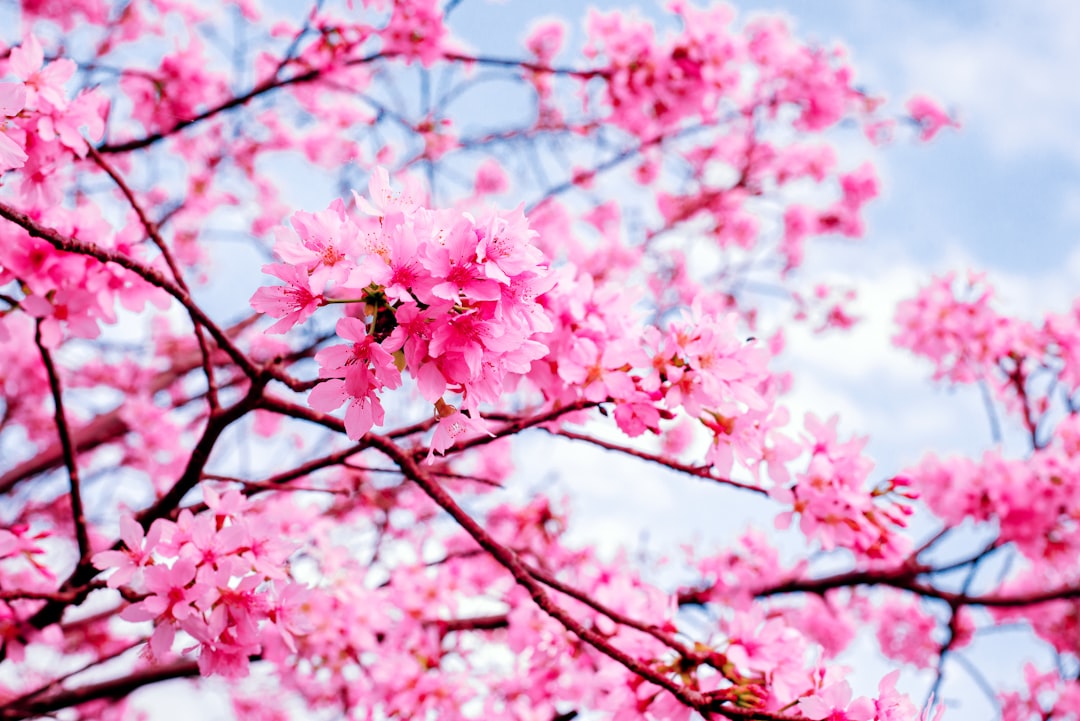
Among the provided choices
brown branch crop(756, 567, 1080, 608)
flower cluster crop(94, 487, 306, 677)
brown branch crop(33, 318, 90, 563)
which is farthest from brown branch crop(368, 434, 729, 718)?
brown branch crop(756, 567, 1080, 608)

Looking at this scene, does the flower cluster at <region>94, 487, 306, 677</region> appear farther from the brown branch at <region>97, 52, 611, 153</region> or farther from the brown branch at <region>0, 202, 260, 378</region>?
the brown branch at <region>97, 52, 611, 153</region>

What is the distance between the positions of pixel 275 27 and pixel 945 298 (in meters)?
4.68

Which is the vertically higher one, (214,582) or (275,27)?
(275,27)

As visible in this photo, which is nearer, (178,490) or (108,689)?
(178,490)

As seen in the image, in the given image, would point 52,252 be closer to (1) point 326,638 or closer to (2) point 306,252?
(2) point 306,252

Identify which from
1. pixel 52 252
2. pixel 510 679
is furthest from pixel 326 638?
pixel 52 252

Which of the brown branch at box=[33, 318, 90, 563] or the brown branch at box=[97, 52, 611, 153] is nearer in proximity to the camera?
the brown branch at box=[33, 318, 90, 563]

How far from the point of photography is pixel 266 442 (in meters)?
8.05

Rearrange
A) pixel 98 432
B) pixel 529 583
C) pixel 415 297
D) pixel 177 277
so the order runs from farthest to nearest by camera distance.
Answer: pixel 98 432
pixel 177 277
pixel 529 583
pixel 415 297

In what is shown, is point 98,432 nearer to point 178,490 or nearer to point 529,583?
point 178,490

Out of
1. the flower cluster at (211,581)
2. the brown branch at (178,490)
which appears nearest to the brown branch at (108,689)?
the brown branch at (178,490)

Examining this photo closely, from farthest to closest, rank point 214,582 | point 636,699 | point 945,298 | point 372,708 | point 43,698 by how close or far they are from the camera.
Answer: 1. point 945,298
2. point 372,708
3. point 43,698
4. point 636,699
5. point 214,582

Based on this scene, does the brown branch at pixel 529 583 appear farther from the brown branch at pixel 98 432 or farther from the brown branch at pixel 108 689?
the brown branch at pixel 98 432

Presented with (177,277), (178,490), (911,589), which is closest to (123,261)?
(177,277)
